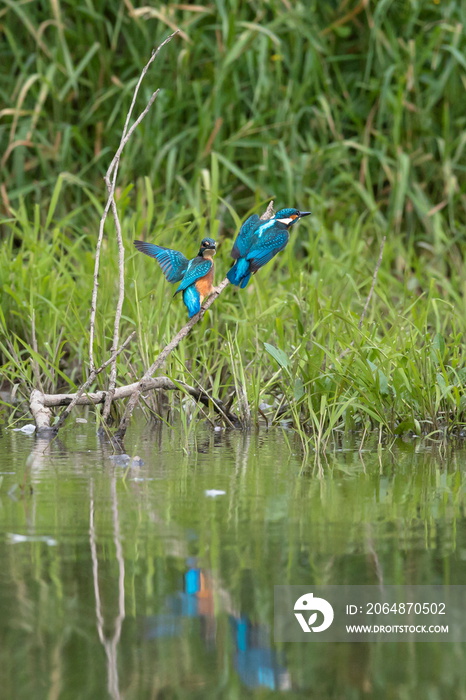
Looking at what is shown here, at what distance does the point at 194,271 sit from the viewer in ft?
10.9

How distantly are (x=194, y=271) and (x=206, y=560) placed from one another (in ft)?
4.31

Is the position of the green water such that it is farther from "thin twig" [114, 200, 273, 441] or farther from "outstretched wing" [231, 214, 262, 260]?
"outstretched wing" [231, 214, 262, 260]

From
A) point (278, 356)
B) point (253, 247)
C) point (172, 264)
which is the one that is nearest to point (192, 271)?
point (172, 264)

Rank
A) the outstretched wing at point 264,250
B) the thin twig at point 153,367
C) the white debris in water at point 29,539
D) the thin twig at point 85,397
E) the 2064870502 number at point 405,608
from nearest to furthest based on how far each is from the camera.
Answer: the 2064870502 number at point 405,608
the white debris in water at point 29,539
the outstretched wing at point 264,250
the thin twig at point 153,367
the thin twig at point 85,397

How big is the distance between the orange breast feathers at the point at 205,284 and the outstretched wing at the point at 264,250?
159mm

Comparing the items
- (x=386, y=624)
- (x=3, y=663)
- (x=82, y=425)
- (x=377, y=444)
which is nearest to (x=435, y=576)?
(x=386, y=624)

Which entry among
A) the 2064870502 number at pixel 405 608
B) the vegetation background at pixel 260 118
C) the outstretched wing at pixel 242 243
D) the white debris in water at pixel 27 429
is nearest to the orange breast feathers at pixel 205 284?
the outstretched wing at pixel 242 243

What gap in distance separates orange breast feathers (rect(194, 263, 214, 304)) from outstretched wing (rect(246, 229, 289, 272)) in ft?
0.52

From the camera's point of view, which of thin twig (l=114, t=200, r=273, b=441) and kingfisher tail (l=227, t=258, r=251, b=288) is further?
thin twig (l=114, t=200, r=273, b=441)

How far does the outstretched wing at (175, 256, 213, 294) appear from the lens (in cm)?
333

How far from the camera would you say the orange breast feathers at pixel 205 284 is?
338cm

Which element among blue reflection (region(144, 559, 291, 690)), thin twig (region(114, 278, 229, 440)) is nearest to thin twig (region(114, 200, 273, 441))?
thin twig (region(114, 278, 229, 440))

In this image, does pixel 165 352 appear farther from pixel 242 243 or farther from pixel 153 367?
pixel 242 243

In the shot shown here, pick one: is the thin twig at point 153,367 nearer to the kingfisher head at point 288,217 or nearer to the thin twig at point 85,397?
the thin twig at point 85,397
